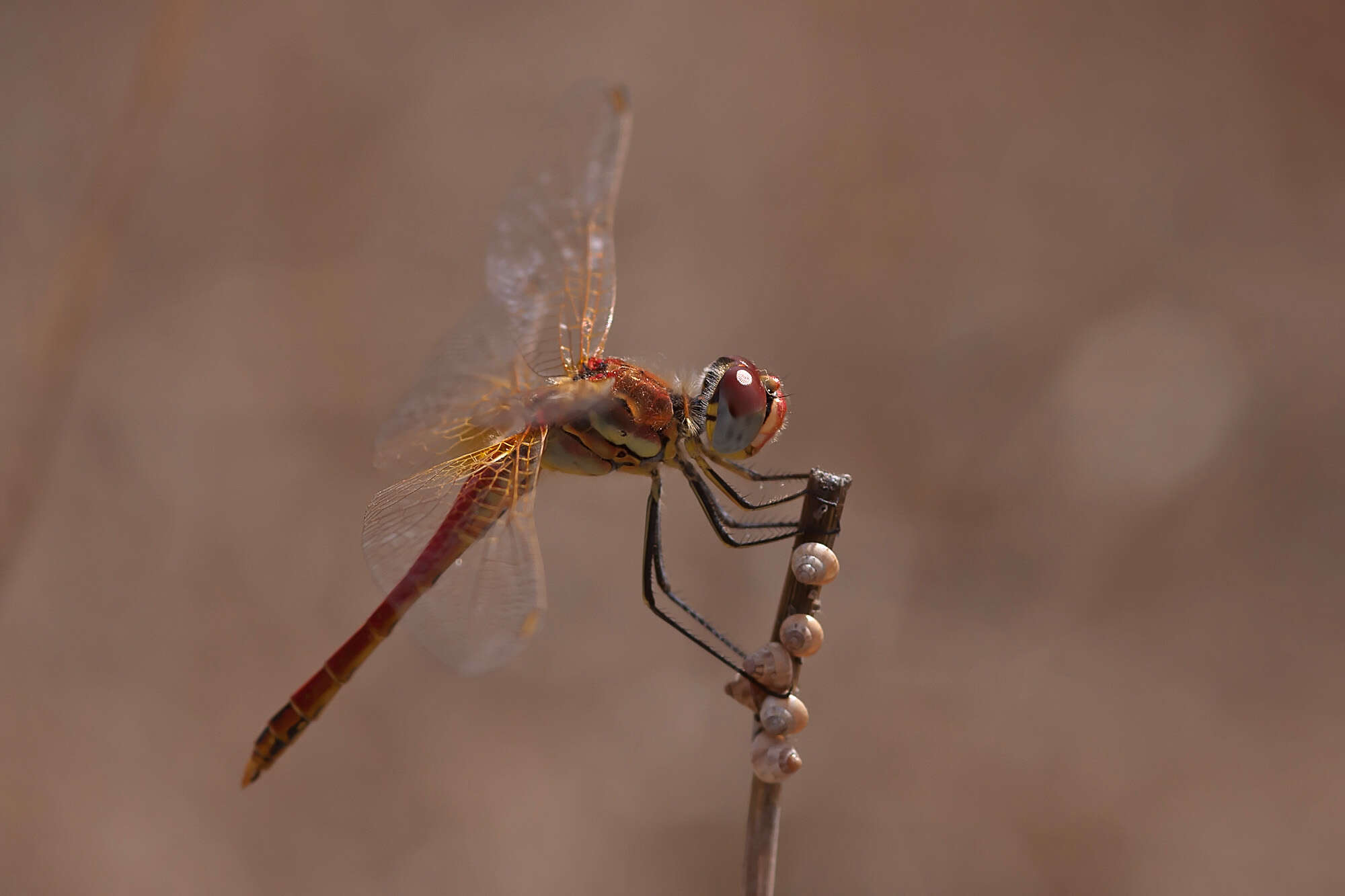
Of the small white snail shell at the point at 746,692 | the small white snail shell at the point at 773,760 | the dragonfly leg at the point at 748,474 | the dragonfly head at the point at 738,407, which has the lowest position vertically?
the small white snail shell at the point at 773,760

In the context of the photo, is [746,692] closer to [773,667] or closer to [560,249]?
[773,667]

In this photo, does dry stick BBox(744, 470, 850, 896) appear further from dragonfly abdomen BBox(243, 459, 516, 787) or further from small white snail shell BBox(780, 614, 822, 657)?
dragonfly abdomen BBox(243, 459, 516, 787)

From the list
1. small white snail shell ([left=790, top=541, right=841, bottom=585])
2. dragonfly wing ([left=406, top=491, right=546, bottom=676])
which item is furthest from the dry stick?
dragonfly wing ([left=406, top=491, right=546, bottom=676])

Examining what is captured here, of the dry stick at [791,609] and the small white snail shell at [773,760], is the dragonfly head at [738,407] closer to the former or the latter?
the dry stick at [791,609]

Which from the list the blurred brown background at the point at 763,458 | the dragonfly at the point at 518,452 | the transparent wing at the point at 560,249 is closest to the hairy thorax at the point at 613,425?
the dragonfly at the point at 518,452

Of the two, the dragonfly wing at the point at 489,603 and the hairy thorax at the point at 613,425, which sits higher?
the hairy thorax at the point at 613,425

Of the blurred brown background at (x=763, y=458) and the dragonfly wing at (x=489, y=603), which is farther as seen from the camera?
the blurred brown background at (x=763, y=458)

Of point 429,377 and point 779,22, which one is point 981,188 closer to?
point 779,22

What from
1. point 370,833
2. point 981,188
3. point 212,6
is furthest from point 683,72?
point 370,833
